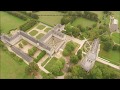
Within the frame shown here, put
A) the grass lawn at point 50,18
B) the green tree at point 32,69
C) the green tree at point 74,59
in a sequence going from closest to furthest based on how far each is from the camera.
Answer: the green tree at point 32,69 < the green tree at point 74,59 < the grass lawn at point 50,18

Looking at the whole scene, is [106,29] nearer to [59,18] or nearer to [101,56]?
[101,56]

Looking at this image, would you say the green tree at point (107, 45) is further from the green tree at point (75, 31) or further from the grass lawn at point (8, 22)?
the grass lawn at point (8, 22)

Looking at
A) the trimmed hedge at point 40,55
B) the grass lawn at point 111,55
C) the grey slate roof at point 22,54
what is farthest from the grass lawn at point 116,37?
the grey slate roof at point 22,54

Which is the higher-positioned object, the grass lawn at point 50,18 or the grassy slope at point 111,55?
the grass lawn at point 50,18

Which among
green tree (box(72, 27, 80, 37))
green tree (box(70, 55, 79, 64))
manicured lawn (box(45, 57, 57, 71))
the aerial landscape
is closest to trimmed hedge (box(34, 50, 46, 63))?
the aerial landscape

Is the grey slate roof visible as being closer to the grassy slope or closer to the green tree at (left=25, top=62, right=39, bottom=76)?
the green tree at (left=25, top=62, right=39, bottom=76)

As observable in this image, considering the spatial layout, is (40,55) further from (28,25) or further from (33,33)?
(28,25)

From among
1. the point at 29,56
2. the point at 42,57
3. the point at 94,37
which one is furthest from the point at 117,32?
the point at 29,56
